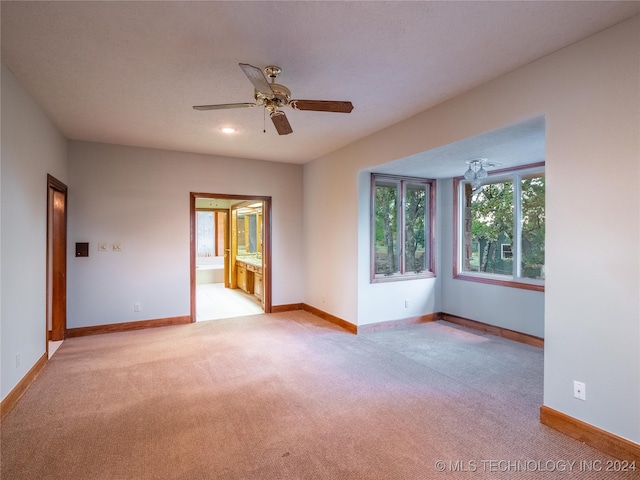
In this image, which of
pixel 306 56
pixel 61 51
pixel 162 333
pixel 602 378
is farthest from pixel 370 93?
pixel 162 333

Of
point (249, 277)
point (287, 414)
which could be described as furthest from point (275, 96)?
point (249, 277)

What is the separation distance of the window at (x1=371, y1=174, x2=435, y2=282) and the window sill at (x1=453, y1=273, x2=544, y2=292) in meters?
0.48

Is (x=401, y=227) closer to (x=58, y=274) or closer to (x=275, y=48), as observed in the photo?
(x=275, y=48)

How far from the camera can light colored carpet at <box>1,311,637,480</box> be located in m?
2.00

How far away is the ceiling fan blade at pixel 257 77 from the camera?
197cm

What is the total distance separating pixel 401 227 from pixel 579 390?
311 cm

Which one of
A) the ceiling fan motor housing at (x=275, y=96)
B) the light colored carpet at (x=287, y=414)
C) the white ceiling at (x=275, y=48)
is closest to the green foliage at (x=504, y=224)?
Answer: the light colored carpet at (x=287, y=414)

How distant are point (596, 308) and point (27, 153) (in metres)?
4.53

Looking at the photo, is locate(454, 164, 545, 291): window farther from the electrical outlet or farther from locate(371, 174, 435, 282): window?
the electrical outlet

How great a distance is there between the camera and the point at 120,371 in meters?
3.35

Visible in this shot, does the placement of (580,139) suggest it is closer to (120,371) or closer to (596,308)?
(596,308)

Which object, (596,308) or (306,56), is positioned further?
(306,56)

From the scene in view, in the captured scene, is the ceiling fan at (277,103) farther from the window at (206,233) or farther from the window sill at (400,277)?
the window at (206,233)

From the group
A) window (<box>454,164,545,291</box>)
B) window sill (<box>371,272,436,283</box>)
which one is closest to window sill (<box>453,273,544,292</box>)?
window (<box>454,164,545,291</box>)
